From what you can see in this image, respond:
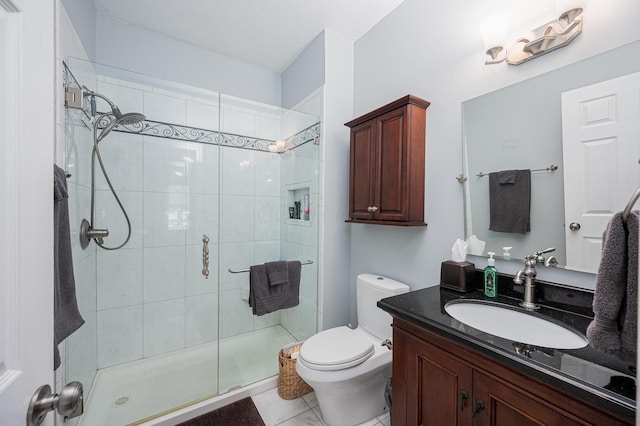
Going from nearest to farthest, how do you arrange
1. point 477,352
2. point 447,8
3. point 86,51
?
point 477,352 < point 447,8 < point 86,51

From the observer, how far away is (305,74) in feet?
7.59

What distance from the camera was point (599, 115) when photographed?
3.24 ft

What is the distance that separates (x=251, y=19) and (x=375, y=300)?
7.31ft

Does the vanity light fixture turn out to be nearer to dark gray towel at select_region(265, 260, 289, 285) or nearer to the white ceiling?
the white ceiling

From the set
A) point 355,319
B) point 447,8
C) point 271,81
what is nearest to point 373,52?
point 447,8

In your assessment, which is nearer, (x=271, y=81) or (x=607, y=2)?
(x=607, y=2)

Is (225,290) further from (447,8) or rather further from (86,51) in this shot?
(447,8)

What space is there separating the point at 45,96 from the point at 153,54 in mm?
2099

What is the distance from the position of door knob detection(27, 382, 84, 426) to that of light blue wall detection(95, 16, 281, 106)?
2388 millimetres

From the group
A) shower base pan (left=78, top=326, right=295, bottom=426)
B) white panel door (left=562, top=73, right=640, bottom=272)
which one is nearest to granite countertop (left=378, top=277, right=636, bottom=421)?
white panel door (left=562, top=73, right=640, bottom=272)

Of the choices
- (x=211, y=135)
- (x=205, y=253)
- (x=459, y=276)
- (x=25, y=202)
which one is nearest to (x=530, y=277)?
(x=459, y=276)

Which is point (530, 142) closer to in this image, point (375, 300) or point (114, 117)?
point (375, 300)

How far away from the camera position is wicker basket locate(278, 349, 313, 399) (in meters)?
1.76

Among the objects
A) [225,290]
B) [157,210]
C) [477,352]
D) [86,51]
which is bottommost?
[225,290]
